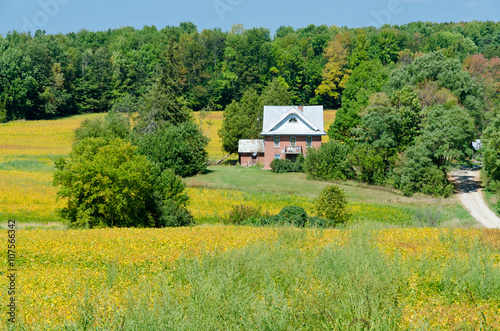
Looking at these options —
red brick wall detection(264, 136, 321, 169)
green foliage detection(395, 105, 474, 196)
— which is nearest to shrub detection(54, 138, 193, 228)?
green foliage detection(395, 105, 474, 196)

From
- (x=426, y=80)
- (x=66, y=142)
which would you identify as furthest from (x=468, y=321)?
(x=66, y=142)

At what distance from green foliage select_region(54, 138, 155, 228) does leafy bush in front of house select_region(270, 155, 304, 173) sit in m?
32.1

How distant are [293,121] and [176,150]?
19336 mm

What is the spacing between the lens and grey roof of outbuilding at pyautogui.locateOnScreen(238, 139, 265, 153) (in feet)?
232

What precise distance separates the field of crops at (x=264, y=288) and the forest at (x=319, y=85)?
3819 centimetres

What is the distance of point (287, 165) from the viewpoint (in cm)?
6450

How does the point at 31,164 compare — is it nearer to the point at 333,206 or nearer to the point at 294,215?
the point at 333,206

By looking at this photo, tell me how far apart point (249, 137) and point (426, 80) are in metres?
27.1

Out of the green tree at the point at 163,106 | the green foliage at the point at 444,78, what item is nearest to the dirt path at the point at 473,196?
the green foliage at the point at 444,78

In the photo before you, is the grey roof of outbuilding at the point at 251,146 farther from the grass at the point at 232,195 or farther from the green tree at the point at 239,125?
the grass at the point at 232,195

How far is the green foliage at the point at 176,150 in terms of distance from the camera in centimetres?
5753

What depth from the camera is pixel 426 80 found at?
6206 centimetres

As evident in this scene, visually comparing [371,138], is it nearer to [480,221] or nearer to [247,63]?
[480,221]

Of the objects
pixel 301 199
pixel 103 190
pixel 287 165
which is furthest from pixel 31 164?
pixel 301 199
